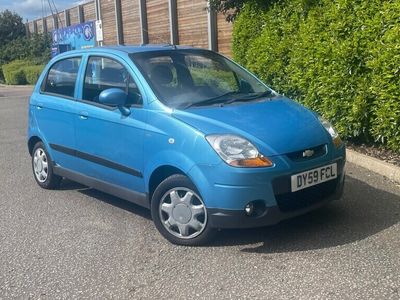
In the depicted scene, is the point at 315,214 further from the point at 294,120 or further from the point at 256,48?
the point at 256,48

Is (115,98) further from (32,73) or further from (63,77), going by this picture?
(32,73)

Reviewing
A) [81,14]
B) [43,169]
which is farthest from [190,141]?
[81,14]

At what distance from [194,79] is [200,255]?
1.68 m

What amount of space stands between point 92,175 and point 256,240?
1816 millimetres

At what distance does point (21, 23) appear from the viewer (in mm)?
38875

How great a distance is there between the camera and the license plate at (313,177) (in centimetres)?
412

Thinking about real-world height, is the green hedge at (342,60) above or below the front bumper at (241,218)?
above

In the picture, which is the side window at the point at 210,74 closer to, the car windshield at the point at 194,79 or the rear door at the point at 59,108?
the car windshield at the point at 194,79

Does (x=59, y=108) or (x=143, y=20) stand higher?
(x=143, y=20)

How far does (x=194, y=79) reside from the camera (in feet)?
16.3

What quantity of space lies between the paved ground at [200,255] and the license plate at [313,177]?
473 mm

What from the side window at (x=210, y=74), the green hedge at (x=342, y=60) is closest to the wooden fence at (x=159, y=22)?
the green hedge at (x=342, y=60)

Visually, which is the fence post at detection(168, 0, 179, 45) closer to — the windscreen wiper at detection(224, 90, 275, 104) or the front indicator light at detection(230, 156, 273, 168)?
the windscreen wiper at detection(224, 90, 275, 104)

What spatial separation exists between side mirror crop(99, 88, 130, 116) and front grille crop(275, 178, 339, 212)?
157cm
